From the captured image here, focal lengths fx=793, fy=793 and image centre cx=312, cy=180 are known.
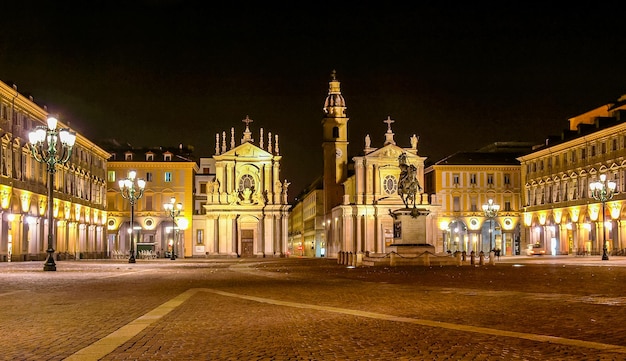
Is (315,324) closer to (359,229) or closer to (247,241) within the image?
(247,241)

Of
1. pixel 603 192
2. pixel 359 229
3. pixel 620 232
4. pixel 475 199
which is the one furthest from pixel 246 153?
pixel 603 192

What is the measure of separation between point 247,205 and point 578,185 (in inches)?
1563

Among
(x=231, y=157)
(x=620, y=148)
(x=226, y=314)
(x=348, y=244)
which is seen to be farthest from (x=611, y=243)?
(x=226, y=314)

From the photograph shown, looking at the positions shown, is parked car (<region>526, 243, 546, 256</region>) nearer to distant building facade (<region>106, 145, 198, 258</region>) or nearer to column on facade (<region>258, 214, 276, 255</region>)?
column on facade (<region>258, 214, 276, 255</region>)

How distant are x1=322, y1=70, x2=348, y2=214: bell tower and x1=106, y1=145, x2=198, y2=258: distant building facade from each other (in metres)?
24.1

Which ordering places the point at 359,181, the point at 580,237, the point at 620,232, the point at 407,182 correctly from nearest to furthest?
the point at 407,182 < the point at 620,232 < the point at 580,237 < the point at 359,181

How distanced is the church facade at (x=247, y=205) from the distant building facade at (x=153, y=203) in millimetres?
3129

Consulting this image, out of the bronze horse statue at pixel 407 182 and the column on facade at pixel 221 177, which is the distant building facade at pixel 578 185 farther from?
the column on facade at pixel 221 177

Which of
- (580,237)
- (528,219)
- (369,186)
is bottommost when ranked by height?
(580,237)

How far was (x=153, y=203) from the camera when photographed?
101 m

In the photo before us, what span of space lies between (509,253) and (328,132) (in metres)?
31.6

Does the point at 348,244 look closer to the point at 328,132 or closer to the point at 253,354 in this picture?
the point at 328,132

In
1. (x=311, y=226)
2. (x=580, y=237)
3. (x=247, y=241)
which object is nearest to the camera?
(x=580, y=237)

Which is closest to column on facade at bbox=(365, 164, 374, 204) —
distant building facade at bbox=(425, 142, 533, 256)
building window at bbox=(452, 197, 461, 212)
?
distant building facade at bbox=(425, 142, 533, 256)
